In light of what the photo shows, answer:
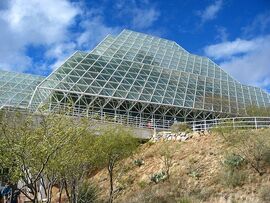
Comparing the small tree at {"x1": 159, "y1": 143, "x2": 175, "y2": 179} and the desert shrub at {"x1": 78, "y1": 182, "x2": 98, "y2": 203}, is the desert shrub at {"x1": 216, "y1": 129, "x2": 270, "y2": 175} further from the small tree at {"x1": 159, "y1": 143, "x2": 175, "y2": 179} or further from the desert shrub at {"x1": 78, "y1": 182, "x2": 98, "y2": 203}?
the desert shrub at {"x1": 78, "y1": 182, "x2": 98, "y2": 203}

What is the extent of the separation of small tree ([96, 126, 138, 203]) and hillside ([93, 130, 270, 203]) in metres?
2.05

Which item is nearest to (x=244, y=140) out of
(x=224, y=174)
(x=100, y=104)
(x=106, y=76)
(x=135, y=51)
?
(x=224, y=174)

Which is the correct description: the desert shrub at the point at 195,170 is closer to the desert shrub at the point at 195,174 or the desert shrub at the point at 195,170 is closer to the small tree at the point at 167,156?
the desert shrub at the point at 195,174

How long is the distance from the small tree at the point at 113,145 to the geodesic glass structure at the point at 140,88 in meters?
7.86

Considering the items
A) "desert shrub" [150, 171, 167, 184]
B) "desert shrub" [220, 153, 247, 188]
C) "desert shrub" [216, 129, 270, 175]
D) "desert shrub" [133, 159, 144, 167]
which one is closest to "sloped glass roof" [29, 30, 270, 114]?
"desert shrub" [133, 159, 144, 167]

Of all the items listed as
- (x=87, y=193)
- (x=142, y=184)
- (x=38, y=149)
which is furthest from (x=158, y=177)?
(x=38, y=149)

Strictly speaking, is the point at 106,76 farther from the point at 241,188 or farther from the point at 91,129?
the point at 241,188

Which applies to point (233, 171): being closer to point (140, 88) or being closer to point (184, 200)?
point (184, 200)

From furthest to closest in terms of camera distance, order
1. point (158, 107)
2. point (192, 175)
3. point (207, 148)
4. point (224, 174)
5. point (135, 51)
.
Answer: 1. point (135, 51)
2. point (158, 107)
3. point (207, 148)
4. point (192, 175)
5. point (224, 174)

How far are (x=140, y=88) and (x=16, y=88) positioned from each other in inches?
536

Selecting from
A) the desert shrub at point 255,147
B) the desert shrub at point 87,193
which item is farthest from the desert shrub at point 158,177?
the desert shrub at point 255,147

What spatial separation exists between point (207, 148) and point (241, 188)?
5.83 m

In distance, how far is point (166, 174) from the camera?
25.7 m

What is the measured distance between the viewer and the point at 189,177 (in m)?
24.6
